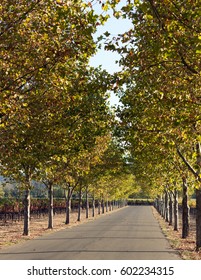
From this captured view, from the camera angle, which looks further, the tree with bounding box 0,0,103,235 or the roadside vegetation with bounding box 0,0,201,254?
the tree with bounding box 0,0,103,235

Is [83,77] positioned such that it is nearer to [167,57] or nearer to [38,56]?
[38,56]

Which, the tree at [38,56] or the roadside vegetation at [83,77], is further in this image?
the tree at [38,56]

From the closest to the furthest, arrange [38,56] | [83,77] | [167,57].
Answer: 1. [167,57]
2. [38,56]
3. [83,77]

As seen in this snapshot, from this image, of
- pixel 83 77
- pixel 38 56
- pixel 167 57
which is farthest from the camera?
pixel 83 77

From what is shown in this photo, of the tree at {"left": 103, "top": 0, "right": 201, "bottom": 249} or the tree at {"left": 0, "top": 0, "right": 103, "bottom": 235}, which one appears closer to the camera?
the tree at {"left": 103, "top": 0, "right": 201, "bottom": 249}

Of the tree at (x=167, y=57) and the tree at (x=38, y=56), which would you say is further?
the tree at (x=38, y=56)

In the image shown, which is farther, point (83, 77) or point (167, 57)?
point (83, 77)

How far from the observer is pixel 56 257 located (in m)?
17.1

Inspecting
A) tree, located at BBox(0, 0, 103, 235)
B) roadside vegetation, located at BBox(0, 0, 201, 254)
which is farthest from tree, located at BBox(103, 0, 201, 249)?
tree, located at BBox(0, 0, 103, 235)

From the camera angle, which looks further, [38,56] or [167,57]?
[38,56]

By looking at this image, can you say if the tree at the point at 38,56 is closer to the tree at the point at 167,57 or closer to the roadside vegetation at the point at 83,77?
the roadside vegetation at the point at 83,77

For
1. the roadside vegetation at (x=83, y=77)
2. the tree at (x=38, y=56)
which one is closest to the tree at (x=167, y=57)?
the roadside vegetation at (x=83, y=77)

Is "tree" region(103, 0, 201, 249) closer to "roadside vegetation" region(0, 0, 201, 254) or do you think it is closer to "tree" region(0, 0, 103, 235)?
"roadside vegetation" region(0, 0, 201, 254)

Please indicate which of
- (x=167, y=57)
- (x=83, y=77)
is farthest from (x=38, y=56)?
(x=167, y=57)
